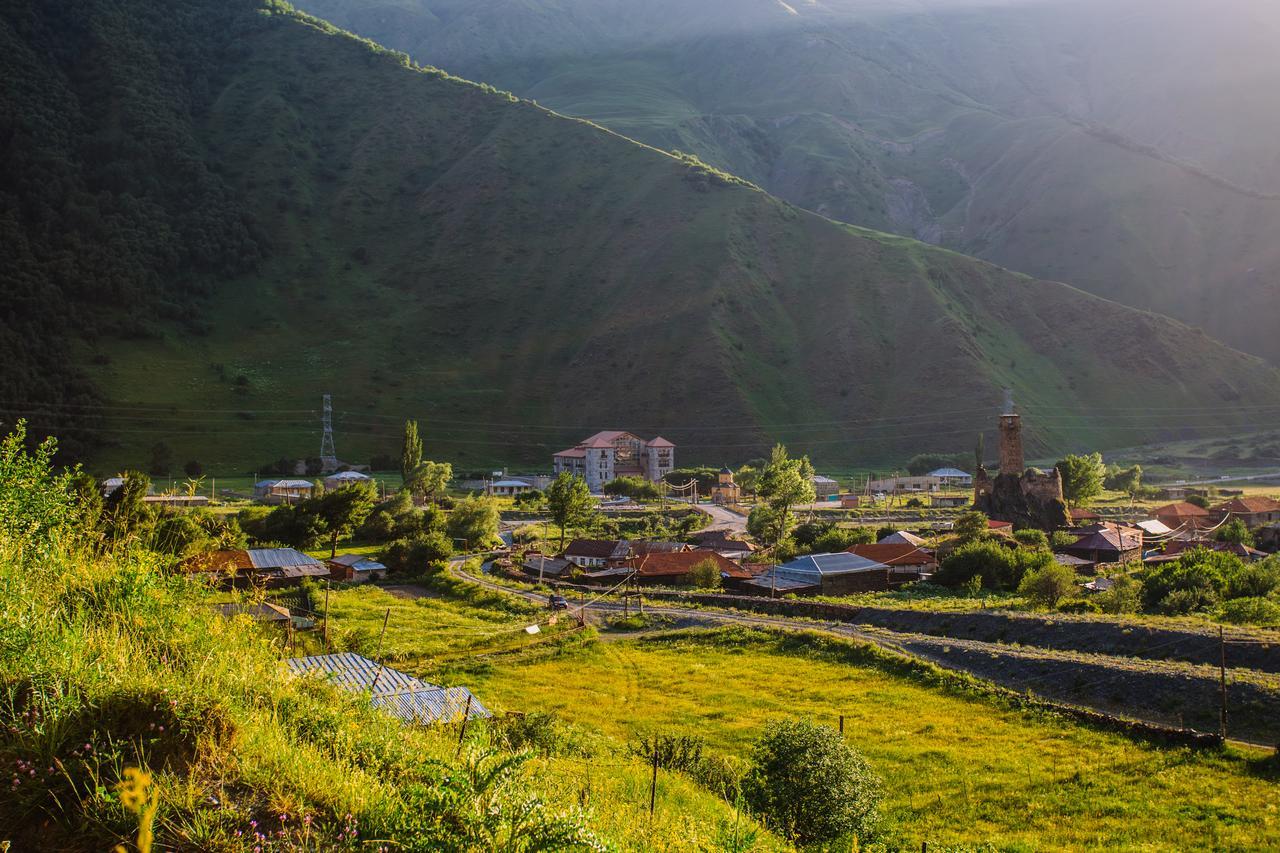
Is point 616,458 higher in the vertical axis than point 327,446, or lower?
lower

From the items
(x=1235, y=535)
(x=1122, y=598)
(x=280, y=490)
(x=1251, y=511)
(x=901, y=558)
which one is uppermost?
(x=280, y=490)

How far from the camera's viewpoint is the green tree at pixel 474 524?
59.2 m

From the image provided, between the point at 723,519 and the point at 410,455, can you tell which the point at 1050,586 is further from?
the point at 410,455

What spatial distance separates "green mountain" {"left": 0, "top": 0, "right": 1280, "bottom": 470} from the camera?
106 meters

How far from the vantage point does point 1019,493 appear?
62.0 m

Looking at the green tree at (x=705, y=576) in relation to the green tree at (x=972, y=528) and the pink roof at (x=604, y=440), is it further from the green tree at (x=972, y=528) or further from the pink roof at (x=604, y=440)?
the pink roof at (x=604, y=440)

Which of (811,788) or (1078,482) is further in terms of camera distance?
(1078,482)

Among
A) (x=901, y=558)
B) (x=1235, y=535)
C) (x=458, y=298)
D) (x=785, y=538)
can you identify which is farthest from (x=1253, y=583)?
(x=458, y=298)

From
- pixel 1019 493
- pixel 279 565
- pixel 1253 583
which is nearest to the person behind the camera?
pixel 1253 583

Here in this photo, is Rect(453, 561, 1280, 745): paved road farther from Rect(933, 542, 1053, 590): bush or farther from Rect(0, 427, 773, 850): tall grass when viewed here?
Rect(0, 427, 773, 850): tall grass

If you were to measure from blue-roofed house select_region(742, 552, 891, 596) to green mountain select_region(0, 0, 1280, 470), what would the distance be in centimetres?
5555

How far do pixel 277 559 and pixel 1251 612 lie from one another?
4188 centimetres

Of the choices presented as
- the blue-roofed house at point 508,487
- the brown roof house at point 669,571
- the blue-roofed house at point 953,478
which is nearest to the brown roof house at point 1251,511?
the blue-roofed house at point 953,478

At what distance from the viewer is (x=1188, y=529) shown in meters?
58.6
